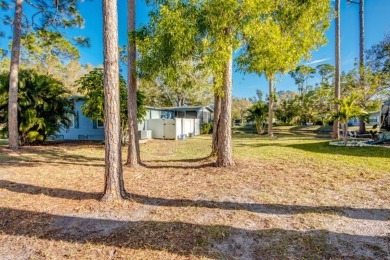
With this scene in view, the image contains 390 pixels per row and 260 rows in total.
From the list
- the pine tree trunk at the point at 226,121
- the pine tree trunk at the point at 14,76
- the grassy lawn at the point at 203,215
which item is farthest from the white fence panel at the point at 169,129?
the grassy lawn at the point at 203,215

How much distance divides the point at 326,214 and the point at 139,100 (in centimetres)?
967

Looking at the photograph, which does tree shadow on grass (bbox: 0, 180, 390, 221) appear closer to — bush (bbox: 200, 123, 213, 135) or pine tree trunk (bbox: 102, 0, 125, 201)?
pine tree trunk (bbox: 102, 0, 125, 201)

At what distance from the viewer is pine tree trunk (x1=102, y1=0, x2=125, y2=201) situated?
12.2 feet

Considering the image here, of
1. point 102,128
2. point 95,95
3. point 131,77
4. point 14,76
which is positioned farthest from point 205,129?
point 131,77

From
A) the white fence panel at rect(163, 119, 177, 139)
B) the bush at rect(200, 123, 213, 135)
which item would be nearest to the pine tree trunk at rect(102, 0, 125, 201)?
the white fence panel at rect(163, 119, 177, 139)

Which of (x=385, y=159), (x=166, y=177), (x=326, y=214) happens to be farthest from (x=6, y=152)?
(x=385, y=159)

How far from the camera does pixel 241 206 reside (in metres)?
3.63

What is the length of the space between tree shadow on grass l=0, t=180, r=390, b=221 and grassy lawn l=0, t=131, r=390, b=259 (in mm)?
15

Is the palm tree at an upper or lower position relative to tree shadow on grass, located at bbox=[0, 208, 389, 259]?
upper

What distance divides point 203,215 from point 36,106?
11.8m

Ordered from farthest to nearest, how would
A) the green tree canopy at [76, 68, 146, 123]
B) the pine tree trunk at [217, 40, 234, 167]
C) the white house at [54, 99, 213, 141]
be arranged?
the white house at [54, 99, 213, 141] → the green tree canopy at [76, 68, 146, 123] → the pine tree trunk at [217, 40, 234, 167]

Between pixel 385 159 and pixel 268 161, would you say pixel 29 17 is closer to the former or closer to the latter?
pixel 268 161

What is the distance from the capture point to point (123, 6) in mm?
7668

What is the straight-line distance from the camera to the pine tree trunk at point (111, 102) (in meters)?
3.73
